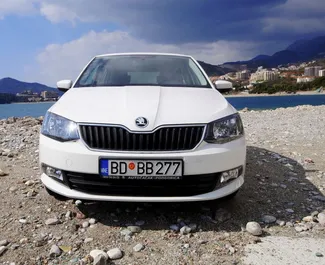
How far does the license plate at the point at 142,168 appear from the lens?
7.84 ft

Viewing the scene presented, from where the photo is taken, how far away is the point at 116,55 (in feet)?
14.4

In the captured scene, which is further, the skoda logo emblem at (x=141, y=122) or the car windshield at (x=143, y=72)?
the car windshield at (x=143, y=72)

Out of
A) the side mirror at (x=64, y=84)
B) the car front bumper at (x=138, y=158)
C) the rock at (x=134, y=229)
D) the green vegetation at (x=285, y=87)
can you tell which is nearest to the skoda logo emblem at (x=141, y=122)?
the car front bumper at (x=138, y=158)

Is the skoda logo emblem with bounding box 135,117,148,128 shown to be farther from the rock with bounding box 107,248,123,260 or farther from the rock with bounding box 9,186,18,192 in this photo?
the rock with bounding box 9,186,18,192

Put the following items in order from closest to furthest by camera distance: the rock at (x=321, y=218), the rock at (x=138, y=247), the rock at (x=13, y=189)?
the rock at (x=138, y=247)
the rock at (x=321, y=218)
the rock at (x=13, y=189)

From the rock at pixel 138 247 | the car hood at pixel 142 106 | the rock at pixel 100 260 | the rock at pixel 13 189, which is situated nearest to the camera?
the rock at pixel 100 260

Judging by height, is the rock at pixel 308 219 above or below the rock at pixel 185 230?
below

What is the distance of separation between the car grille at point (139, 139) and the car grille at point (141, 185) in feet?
0.75

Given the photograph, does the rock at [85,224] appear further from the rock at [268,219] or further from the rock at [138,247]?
the rock at [268,219]

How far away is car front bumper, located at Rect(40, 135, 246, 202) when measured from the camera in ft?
7.89

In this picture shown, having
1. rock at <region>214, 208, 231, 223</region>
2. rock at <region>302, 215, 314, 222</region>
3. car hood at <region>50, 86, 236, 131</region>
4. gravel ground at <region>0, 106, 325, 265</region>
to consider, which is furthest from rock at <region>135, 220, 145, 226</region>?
rock at <region>302, 215, 314, 222</region>

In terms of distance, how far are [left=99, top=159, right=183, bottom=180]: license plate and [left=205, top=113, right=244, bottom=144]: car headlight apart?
0.34 metres

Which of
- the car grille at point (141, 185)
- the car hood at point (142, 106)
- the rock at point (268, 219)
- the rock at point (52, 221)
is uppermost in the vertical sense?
the car hood at point (142, 106)

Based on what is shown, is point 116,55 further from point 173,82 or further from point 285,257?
point 285,257
